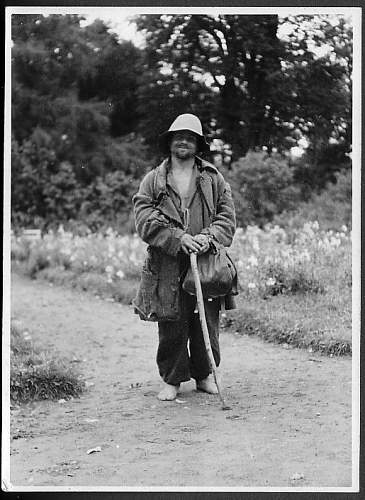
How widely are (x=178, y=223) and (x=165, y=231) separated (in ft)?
Result: 0.35

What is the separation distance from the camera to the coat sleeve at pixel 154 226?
16.0ft

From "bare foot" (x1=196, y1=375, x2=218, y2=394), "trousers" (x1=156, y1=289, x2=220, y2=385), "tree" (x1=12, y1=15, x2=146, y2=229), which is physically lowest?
"bare foot" (x1=196, y1=375, x2=218, y2=394)

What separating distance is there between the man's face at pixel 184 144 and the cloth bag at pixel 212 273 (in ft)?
1.92

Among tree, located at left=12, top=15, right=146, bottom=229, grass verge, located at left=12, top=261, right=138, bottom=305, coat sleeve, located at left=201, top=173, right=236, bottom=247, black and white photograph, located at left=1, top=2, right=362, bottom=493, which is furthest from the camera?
grass verge, located at left=12, top=261, right=138, bottom=305

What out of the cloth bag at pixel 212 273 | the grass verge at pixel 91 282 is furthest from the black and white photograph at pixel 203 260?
the grass verge at pixel 91 282

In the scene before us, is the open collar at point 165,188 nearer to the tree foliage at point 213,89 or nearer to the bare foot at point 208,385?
the tree foliage at point 213,89

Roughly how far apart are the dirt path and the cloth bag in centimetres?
73

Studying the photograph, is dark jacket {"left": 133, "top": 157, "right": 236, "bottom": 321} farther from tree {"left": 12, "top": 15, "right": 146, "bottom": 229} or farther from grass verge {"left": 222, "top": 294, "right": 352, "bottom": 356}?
tree {"left": 12, "top": 15, "right": 146, "bottom": 229}

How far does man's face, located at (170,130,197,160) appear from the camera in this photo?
496 centimetres

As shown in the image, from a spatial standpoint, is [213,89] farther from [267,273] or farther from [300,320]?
[300,320]

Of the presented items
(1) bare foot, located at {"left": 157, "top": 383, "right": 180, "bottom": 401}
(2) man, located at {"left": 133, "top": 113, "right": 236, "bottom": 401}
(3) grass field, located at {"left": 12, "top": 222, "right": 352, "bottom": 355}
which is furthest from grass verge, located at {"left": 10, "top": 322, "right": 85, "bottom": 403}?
(3) grass field, located at {"left": 12, "top": 222, "right": 352, "bottom": 355}

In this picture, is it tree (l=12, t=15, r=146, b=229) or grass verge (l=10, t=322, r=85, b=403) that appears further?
tree (l=12, t=15, r=146, b=229)

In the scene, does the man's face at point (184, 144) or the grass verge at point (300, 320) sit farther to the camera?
the grass verge at point (300, 320)

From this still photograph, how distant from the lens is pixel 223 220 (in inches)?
197
